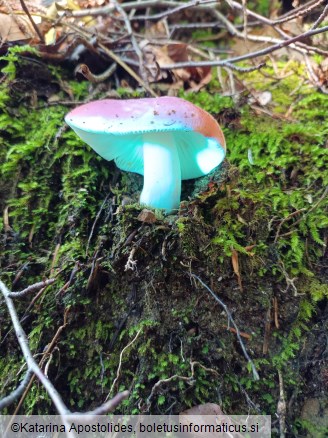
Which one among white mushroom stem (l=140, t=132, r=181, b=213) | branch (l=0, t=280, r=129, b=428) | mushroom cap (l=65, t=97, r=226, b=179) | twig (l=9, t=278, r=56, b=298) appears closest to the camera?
branch (l=0, t=280, r=129, b=428)

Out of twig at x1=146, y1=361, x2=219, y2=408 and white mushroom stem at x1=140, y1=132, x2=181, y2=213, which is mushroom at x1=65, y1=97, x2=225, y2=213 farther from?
twig at x1=146, y1=361, x2=219, y2=408

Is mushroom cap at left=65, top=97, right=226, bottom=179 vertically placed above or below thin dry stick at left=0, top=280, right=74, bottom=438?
above

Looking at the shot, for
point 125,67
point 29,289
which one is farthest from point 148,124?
point 125,67

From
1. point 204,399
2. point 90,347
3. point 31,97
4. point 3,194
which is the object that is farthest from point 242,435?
point 31,97

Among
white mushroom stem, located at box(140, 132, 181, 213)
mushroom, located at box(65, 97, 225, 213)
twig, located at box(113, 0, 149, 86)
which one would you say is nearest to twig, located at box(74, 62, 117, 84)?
twig, located at box(113, 0, 149, 86)

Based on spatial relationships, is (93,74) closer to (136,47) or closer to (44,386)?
(136,47)

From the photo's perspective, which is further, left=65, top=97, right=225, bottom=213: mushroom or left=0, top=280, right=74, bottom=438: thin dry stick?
left=65, top=97, right=225, bottom=213: mushroom

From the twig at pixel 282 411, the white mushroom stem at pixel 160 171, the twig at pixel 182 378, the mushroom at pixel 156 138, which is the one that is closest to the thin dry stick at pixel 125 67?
Result: the mushroom at pixel 156 138

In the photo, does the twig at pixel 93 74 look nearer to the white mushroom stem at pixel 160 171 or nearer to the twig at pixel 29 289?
the white mushroom stem at pixel 160 171
